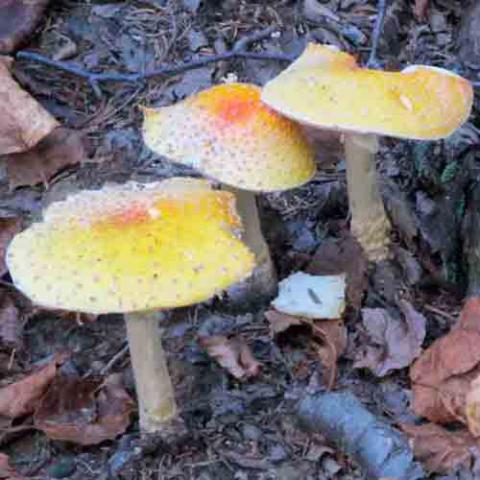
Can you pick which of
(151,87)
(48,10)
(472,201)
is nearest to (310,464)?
(472,201)

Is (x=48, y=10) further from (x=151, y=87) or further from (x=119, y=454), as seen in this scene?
(x=119, y=454)

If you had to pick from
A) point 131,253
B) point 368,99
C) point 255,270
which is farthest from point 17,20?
point 131,253

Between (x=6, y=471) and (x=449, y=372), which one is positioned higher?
(x=449, y=372)

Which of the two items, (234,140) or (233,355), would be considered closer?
(234,140)

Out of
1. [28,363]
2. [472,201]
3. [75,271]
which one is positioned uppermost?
[75,271]

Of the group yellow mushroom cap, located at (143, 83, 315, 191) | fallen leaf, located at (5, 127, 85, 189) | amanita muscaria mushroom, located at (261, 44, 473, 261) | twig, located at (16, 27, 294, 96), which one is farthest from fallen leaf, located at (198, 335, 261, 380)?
twig, located at (16, 27, 294, 96)

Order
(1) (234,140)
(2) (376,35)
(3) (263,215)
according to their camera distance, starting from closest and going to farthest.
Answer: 1. (1) (234,140)
2. (3) (263,215)
3. (2) (376,35)

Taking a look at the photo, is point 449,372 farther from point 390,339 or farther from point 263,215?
point 263,215
